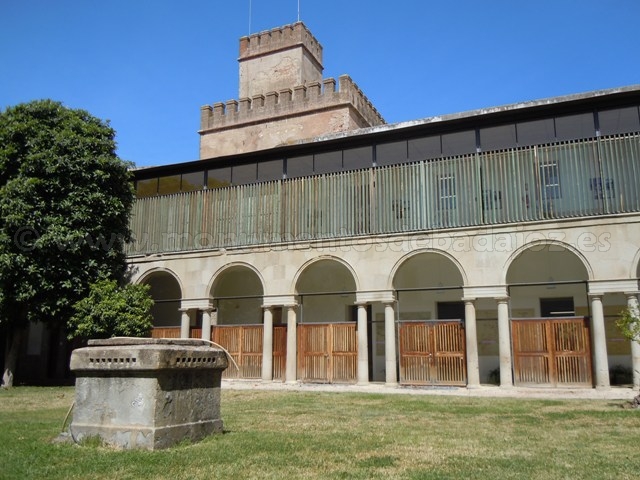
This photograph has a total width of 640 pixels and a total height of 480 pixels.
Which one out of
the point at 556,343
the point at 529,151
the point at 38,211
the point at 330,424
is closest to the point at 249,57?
the point at 38,211

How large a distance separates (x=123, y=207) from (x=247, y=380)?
7.76 metres

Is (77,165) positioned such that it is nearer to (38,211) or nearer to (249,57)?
(38,211)

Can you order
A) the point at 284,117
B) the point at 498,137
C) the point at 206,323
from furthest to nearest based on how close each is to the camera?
the point at 284,117
the point at 206,323
the point at 498,137

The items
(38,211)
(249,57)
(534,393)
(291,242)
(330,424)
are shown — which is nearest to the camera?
(330,424)

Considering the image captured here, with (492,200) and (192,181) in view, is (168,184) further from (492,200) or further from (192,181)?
(492,200)

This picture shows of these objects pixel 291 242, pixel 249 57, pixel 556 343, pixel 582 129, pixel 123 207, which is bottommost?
pixel 556 343

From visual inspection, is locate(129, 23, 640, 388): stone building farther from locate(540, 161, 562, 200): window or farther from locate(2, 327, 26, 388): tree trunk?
locate(2, 327, 26, 388): tree trunk

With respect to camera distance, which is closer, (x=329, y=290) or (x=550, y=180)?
(x=550, y=180)

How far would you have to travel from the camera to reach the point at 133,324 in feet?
68.8

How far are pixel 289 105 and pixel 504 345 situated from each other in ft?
64.7

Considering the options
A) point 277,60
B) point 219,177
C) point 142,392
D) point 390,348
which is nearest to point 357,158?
point 219,177

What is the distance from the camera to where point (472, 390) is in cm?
1772

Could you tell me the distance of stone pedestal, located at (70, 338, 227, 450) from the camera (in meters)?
7.29

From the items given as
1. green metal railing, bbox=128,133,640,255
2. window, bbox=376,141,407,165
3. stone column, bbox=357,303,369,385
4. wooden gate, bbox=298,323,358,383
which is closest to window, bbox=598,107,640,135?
green metal railing, bbox=128,133,640,255
